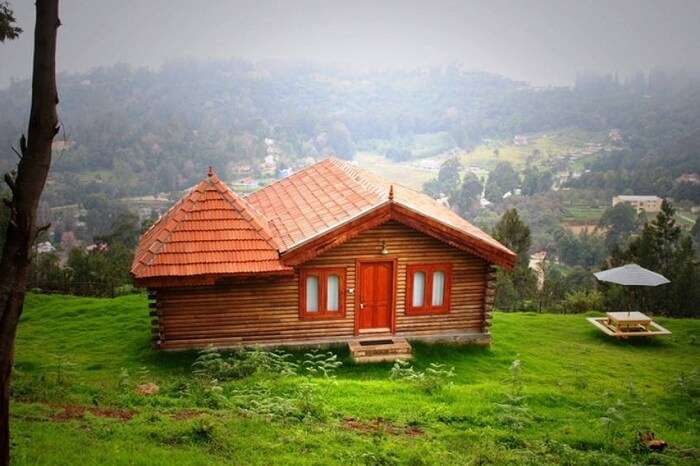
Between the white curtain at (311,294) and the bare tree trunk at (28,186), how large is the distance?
30.4 feet

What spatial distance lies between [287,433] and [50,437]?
3.55 m

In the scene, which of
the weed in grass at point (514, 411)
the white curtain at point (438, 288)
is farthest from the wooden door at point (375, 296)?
the weed in grass at point (514, 411)

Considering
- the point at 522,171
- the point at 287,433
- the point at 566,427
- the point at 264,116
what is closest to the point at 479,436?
the point at 566,427

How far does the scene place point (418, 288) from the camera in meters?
16.1

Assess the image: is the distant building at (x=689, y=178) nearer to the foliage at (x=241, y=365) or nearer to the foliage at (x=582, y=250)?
the foliage at (x=582, y=250)

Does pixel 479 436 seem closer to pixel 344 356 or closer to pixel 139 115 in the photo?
pixel 344 356

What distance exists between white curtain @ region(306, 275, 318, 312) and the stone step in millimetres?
1411

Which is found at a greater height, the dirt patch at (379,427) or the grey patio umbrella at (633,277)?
the grey patio umbrella at (633,277)

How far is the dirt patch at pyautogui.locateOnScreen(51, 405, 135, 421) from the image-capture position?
9648 mm

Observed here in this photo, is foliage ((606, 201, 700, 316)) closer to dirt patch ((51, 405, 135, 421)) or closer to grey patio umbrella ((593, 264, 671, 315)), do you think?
grey patio umbrella ((593, 264, 671, 315))

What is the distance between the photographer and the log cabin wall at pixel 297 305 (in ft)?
48.2

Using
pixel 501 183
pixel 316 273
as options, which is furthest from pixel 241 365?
pixel 501 183

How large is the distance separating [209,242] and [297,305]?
2.87m

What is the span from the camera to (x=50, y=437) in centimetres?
842
